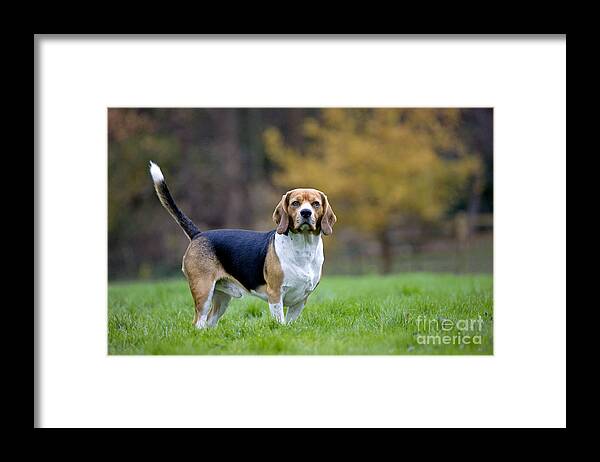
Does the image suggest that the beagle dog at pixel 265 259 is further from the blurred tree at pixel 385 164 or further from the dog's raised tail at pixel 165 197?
the blurred tree at pixel 385 164

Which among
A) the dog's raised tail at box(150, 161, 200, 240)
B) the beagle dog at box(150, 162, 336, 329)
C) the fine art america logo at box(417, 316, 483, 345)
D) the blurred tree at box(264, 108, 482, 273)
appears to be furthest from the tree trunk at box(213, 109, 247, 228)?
the fine art america logo at box(417, 316, 483, 345)

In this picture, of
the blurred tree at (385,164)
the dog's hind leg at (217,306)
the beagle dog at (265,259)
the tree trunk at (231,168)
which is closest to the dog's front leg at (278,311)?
the beagle dog at (265,259)

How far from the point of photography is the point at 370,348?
253 inches

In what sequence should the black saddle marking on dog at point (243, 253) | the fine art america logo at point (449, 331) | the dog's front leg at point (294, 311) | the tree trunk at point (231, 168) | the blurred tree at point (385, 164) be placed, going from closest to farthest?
1. the fine art america logo at point (449, 331)
2. the black saddle marking on dog at point (243, 253)
3. the dog's front leg at point (294, 311)
4. the blurred tree at point (385, 164)
5. the tree trunk at point (231, 168)

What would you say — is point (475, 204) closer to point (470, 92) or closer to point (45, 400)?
point (470, 92)

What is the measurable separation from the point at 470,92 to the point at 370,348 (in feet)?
8.69

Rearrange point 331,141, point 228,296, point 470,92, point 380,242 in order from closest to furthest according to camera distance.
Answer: point 470,92 → point 228,296 → point 331,141 → point 380,242

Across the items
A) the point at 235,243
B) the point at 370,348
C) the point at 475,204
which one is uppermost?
the point at 475,204

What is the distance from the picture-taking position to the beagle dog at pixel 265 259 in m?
6.77

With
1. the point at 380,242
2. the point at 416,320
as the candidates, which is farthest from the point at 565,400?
the point at 380,242

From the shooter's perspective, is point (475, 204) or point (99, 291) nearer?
point (99, 291)

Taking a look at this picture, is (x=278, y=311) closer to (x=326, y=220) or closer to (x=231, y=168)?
(x=326, y=220)

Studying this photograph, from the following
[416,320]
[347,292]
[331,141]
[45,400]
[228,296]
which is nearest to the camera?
[45,400]

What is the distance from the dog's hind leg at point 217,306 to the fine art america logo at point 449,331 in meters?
2.14
